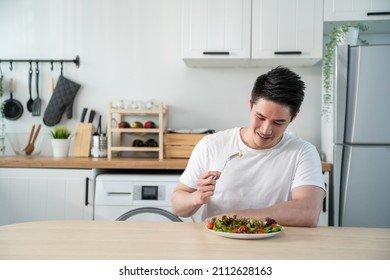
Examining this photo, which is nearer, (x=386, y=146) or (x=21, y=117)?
(x=386, y=146)

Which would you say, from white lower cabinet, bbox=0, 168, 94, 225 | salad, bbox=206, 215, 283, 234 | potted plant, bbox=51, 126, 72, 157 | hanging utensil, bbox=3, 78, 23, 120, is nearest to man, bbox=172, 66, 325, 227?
salad, bbox=206, 215, 283, 234

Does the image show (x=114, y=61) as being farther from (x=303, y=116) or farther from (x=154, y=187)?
(x=303, y=116)

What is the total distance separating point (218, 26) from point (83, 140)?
3.94 ft

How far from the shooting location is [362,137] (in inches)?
109

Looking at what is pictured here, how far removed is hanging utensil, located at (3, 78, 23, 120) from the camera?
138 inches

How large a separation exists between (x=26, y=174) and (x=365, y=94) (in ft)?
6.78

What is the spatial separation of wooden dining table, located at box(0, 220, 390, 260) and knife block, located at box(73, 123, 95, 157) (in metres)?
1.87

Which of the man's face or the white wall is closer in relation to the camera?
the man's face

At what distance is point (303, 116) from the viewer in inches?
135

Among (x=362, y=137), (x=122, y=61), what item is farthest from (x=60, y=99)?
(x=362, y=137)

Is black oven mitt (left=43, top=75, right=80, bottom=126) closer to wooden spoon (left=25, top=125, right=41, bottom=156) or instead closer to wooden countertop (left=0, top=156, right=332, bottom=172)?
wooden spoon (left=25, top=125, right=41, bottom=156)

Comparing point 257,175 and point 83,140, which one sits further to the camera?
point 83,140

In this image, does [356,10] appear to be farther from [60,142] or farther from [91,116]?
[60,142]
